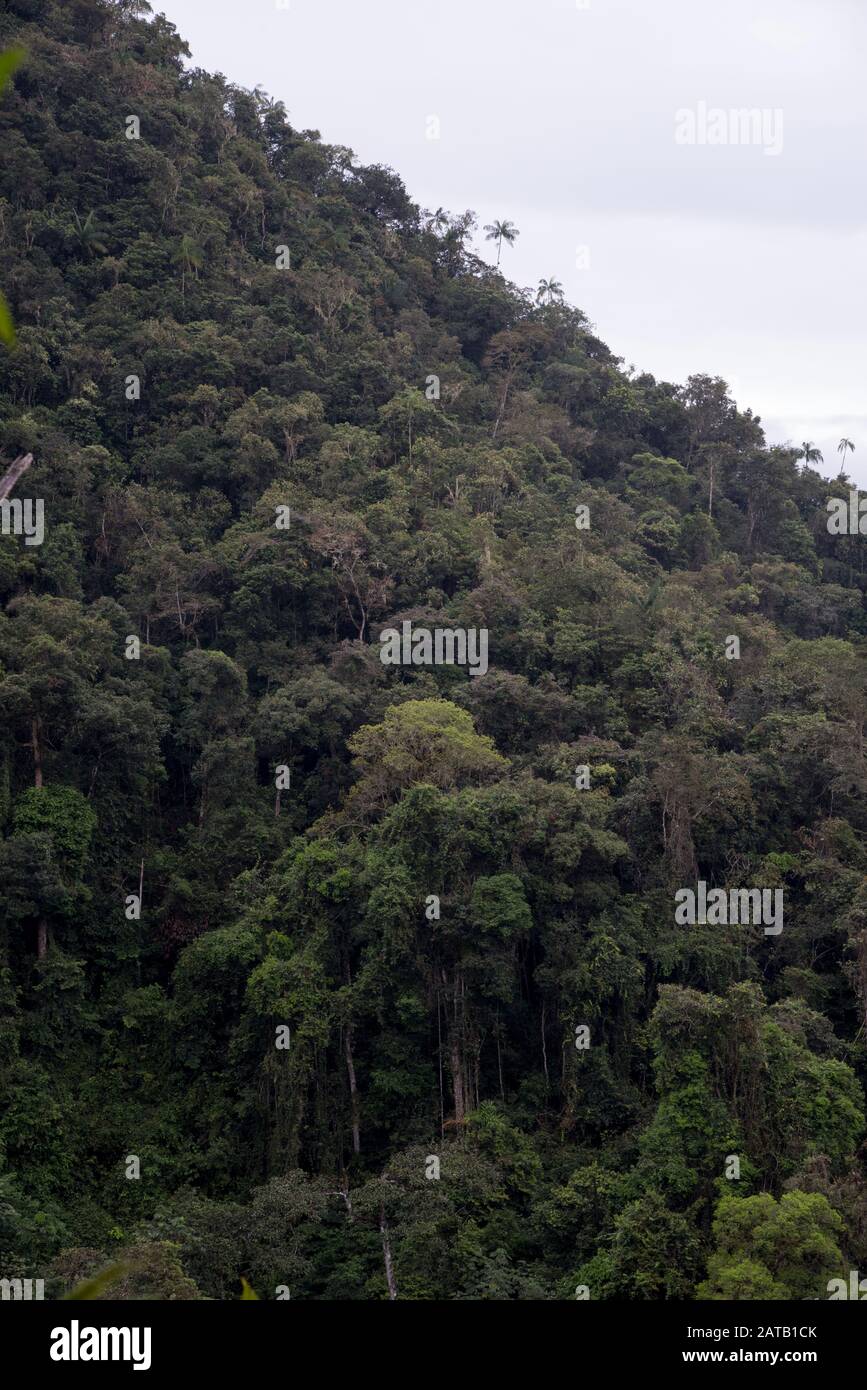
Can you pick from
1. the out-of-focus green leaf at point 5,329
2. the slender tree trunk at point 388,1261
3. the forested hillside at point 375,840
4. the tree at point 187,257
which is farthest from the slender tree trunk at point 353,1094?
the tree at point 187,257

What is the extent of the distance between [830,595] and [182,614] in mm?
15576

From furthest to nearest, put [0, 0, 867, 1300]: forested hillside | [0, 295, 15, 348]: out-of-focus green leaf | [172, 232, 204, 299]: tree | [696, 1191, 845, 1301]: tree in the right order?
[172, 232, 204, 299]: tree → [0, 0, 867, 1300]: forested hillside → [696, 1191, 845, 1301]: tree → [0, 295, 15, 348]: out-of-focus green leaf

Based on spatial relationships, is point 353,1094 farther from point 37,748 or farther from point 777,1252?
point 37,748

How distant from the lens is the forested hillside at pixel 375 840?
1538 centimetres

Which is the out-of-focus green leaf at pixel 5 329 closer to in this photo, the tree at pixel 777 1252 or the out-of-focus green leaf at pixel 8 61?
the out-of-focus green leaf at pixel 8 61

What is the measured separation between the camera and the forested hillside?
1538 cm

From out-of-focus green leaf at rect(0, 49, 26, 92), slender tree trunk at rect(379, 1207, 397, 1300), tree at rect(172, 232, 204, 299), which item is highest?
tree at rect(172, 232, 204, 299)

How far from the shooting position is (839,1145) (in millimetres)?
15344

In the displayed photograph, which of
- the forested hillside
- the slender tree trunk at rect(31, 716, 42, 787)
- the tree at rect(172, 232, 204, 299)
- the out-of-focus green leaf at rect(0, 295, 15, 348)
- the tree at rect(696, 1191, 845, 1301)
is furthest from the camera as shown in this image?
the tree at rect(172, 232, 204, 299)

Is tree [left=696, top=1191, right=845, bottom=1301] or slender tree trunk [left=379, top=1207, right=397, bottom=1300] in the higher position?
tree [left=696, top=1191, right=845, bottom=1301]

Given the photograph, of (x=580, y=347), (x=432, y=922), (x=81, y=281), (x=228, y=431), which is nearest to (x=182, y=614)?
(x=228, y=431)

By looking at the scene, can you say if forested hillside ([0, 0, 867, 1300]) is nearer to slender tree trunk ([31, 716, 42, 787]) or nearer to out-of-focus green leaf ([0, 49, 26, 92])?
slender tree trunk ([31, 716, 42, 787])

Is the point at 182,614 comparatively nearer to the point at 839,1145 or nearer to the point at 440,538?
the point at 440,538

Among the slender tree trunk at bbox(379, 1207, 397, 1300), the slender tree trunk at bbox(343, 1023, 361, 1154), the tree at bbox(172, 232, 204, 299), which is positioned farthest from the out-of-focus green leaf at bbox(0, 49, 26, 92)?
the tree at bbox(172, 232, 204, 299)
